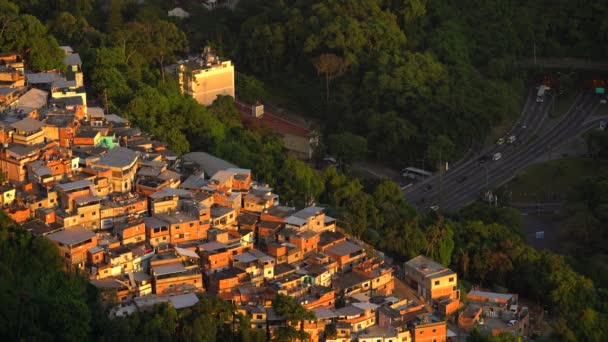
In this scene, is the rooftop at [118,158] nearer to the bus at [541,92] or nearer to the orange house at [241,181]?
the orange house at [241,181]

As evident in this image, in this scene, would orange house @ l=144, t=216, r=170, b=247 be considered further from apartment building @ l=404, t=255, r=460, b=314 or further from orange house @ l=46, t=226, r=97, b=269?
apartment building @ l=404, t=255, r=460, b=314

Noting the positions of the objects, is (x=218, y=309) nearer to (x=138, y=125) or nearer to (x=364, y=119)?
(x=138, y=125)

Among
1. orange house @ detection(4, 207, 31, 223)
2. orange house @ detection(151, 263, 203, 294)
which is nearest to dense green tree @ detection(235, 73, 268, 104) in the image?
orange house @ detection(4, 207, 31, 223)

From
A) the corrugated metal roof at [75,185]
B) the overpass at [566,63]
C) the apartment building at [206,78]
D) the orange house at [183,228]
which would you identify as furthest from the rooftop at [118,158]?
the overpass at [566,63]

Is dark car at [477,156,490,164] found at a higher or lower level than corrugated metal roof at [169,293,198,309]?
lower

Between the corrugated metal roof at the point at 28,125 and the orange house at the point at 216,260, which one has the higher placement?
the corrugated metal roof at the point at 28,125

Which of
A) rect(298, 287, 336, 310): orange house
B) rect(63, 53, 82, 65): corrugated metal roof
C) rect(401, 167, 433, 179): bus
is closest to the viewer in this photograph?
rect(298, 287, 336, 310): orange house
